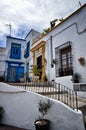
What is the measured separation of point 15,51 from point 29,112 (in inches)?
457

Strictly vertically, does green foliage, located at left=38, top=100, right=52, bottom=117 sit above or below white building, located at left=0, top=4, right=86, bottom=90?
below

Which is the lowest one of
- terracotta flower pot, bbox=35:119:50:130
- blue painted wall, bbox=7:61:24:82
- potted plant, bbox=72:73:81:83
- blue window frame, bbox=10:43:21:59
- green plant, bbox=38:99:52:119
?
terracotta flower pot, bbox=35:119:50:130

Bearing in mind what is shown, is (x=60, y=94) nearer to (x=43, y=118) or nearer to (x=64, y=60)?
(x=43, y=118)

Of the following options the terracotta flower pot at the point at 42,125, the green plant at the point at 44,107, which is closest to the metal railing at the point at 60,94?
the green plant at the point at 44,107

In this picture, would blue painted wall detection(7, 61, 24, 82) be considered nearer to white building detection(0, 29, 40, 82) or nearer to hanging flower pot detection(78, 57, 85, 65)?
white building detection(0, 29, 40, 82)

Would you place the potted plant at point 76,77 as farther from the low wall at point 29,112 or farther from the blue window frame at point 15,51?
the blue window frame at point 15,51

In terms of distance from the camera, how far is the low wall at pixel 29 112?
383 centimetres

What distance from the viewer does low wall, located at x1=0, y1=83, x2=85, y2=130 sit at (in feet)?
12.6

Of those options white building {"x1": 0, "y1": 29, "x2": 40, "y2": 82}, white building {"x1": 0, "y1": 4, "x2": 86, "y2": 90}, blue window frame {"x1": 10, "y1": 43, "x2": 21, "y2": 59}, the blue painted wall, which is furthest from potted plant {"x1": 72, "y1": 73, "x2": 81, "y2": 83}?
blue window frame {"x1": 10, "y1": 43, "x2": 21, "y2": 59}

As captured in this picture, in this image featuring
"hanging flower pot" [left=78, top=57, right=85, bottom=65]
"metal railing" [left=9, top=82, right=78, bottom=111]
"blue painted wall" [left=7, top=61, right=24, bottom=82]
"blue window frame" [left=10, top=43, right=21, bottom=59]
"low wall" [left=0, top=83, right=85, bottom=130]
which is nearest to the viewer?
"low wall" [left=0, top=83, right=85, bottom=130]

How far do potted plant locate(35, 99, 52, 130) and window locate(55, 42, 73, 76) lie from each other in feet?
11.7

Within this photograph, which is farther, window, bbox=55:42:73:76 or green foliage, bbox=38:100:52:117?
window, bbox=55:42:73:76

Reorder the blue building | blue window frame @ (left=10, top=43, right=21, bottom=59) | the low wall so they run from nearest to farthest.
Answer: the low wall → the blue building → blue window frame @ (left=10, top=43, right=21, bottom=59)

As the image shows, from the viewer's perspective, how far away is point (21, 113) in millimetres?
5012
